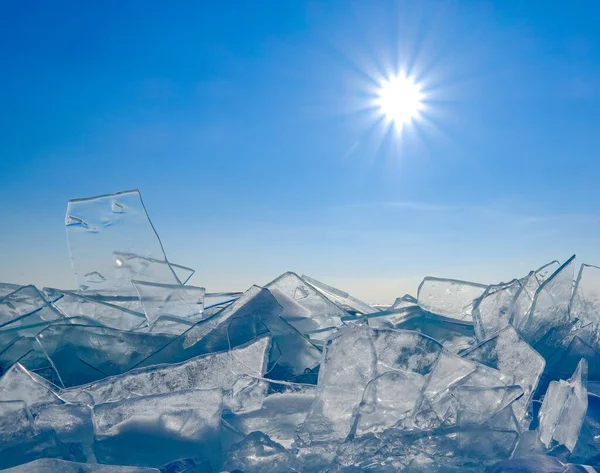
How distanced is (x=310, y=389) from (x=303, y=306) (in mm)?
805

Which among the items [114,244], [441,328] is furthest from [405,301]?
[114,244]

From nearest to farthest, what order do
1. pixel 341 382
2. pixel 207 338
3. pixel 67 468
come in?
pixel 67 468 → pixel 341 382 → pixel 207 338

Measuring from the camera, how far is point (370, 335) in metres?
1.87

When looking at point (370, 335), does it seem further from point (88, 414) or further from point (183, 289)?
point (183, 289)

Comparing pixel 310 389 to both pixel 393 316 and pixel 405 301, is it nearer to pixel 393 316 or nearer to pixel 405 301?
pixel 393 316

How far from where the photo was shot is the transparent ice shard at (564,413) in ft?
5.25

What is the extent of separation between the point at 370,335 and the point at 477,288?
1740 millimetres

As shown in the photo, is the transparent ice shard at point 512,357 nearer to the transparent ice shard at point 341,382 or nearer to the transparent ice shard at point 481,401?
the transparent ice shard at point 481,401

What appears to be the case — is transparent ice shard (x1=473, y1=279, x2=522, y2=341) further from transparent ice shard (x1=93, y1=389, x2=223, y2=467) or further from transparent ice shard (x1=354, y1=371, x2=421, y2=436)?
transparent ice shard (x1=93, y1=389, x2=223, y2=467)

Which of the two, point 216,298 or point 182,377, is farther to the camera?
point 216,298

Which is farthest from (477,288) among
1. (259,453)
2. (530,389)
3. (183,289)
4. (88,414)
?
(88,414)

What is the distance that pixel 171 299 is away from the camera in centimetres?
316

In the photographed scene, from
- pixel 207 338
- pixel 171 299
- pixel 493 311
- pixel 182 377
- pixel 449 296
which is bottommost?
pixel 182 377

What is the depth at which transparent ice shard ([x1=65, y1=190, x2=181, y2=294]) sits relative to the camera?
11.2ft
